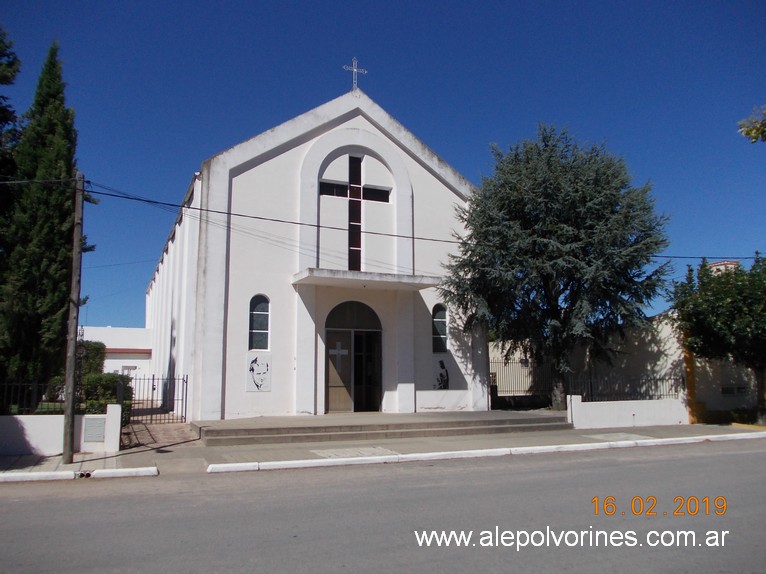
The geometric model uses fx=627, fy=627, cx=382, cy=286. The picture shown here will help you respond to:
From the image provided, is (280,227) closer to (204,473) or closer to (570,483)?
(204,473)

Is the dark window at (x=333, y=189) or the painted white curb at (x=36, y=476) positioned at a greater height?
the dark window at (x=333, y=189)

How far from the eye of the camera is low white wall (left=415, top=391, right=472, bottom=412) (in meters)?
20.4

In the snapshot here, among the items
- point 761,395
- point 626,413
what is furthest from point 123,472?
point 761,395

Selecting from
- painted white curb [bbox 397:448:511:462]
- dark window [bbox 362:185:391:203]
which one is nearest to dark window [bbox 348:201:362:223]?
dark window [bbox 362:185:391:203]

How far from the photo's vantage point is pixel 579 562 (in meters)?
5.70

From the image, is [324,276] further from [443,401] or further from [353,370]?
[443,401]

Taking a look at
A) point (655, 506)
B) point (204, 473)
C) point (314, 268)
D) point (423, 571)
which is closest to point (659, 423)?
point (314, 268)

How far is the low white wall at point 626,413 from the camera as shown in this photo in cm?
1869

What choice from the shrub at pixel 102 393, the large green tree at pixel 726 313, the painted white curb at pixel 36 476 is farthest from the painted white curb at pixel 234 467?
the large green tree at pixel 726 313

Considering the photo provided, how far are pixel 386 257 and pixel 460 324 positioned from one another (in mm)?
3499

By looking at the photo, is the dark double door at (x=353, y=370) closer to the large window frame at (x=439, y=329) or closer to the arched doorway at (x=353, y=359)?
the arched doorway at (x=353, y=359)

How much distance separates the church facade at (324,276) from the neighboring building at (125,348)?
1728 centimetres

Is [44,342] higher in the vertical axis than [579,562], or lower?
higher

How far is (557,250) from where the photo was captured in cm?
1889
